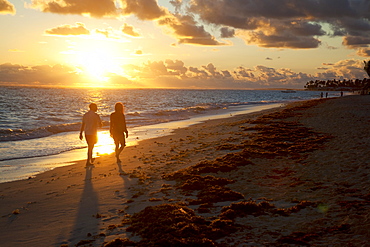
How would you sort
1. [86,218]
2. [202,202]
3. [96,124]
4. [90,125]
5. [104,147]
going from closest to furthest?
[86,218]
[202,202]
[90,125]
[96,124]
[104,147]

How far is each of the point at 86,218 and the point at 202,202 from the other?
235 centimetres

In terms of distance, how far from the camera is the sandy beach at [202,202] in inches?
194

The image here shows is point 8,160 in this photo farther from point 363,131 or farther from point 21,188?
point 363,131

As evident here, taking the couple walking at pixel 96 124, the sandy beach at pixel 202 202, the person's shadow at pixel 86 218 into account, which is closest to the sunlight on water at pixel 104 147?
the sandy beach at pixel 202 202

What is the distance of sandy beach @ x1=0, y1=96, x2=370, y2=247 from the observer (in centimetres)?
493

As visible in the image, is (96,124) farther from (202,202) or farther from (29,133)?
(29,133)

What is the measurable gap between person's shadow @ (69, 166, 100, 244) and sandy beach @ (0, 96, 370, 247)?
0.02 m

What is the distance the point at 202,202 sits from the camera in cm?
650

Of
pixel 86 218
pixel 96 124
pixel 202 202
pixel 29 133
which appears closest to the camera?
pixel 86 218

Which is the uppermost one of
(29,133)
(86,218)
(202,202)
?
(202,202)

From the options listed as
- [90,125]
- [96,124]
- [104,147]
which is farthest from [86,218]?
[104,147]

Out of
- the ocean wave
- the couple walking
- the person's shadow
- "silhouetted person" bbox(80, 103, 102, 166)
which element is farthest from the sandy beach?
the ocean wave

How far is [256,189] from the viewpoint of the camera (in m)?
7.25

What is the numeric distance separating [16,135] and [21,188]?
1345cm
